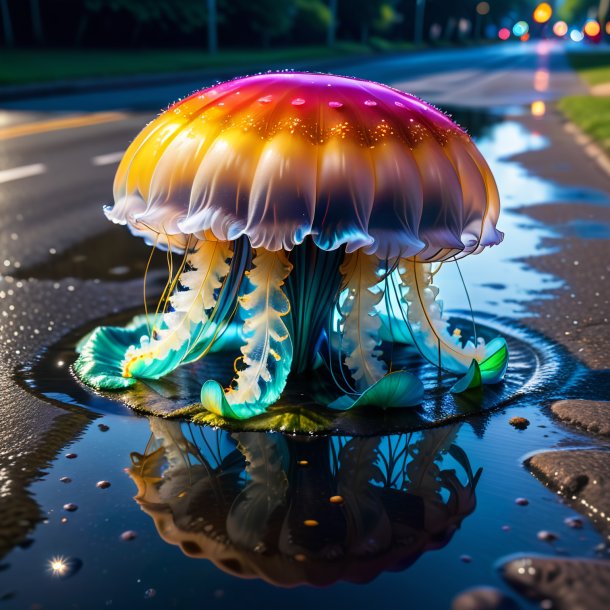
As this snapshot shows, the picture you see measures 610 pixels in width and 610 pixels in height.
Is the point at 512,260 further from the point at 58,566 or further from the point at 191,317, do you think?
the point at 58,566

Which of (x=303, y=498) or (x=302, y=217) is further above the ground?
(x=302, y=217)

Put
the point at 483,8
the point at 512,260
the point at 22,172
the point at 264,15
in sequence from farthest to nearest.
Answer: the point at 483,8, the point at 264,15, the point at 22,172, the point at 512,260

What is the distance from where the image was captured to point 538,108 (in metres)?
20.8

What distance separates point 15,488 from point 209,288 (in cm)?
123

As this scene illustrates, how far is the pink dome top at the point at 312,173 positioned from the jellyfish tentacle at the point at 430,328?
1.13 ft

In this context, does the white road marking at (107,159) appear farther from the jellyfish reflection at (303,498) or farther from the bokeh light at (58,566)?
the bokeh light at (58,566)

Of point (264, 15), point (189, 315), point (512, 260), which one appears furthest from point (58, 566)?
point (264, 15)

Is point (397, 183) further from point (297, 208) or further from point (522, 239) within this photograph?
point (522, 239)

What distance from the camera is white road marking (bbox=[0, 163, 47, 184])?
10042mm

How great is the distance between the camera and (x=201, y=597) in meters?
2.39

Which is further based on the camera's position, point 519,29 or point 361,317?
point 519,29

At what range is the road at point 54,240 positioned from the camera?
3.47 meters

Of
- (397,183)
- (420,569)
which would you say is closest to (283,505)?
(420,569)

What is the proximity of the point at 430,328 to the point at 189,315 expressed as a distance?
1126 mm
